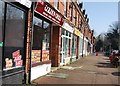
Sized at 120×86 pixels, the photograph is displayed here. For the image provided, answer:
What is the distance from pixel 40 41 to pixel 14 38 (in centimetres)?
384

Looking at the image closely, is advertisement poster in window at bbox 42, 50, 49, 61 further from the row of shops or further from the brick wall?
the brick wall

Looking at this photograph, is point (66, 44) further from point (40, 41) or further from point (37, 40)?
point (37, 40)

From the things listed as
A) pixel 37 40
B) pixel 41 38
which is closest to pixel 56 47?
pixel 41 38

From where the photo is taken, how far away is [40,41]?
14086mm

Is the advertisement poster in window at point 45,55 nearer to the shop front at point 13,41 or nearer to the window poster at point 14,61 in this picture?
the shop front at point 13,41

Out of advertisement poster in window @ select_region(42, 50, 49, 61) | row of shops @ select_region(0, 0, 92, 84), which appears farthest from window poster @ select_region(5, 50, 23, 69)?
advertisement poster in window @ select_region(42, 50, 49, 61)

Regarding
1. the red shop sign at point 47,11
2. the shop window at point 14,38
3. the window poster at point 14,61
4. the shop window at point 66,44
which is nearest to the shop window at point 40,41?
the red shop sign at point 47,11

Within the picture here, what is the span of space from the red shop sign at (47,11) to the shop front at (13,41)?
1430 mm

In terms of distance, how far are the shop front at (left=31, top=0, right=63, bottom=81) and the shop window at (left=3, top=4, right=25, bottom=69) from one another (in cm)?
140

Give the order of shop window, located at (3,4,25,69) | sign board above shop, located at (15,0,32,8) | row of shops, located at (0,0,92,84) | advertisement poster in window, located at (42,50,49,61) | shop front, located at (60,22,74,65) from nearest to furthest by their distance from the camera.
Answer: row of shops, located at (0,0,92,84) → shop window, located at (3,4,25,69) → sign board above shop, located at (15,0,32,8) → advertisement poster in window, located at (42,50,49,61) → shop front, located at (60,22,74,65)

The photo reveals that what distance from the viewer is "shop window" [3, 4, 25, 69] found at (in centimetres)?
969

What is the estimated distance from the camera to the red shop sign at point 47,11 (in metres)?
12.7

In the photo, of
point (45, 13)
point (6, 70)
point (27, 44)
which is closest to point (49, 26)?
point (45, 13)

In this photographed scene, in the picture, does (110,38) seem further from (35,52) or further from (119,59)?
(35,52)
